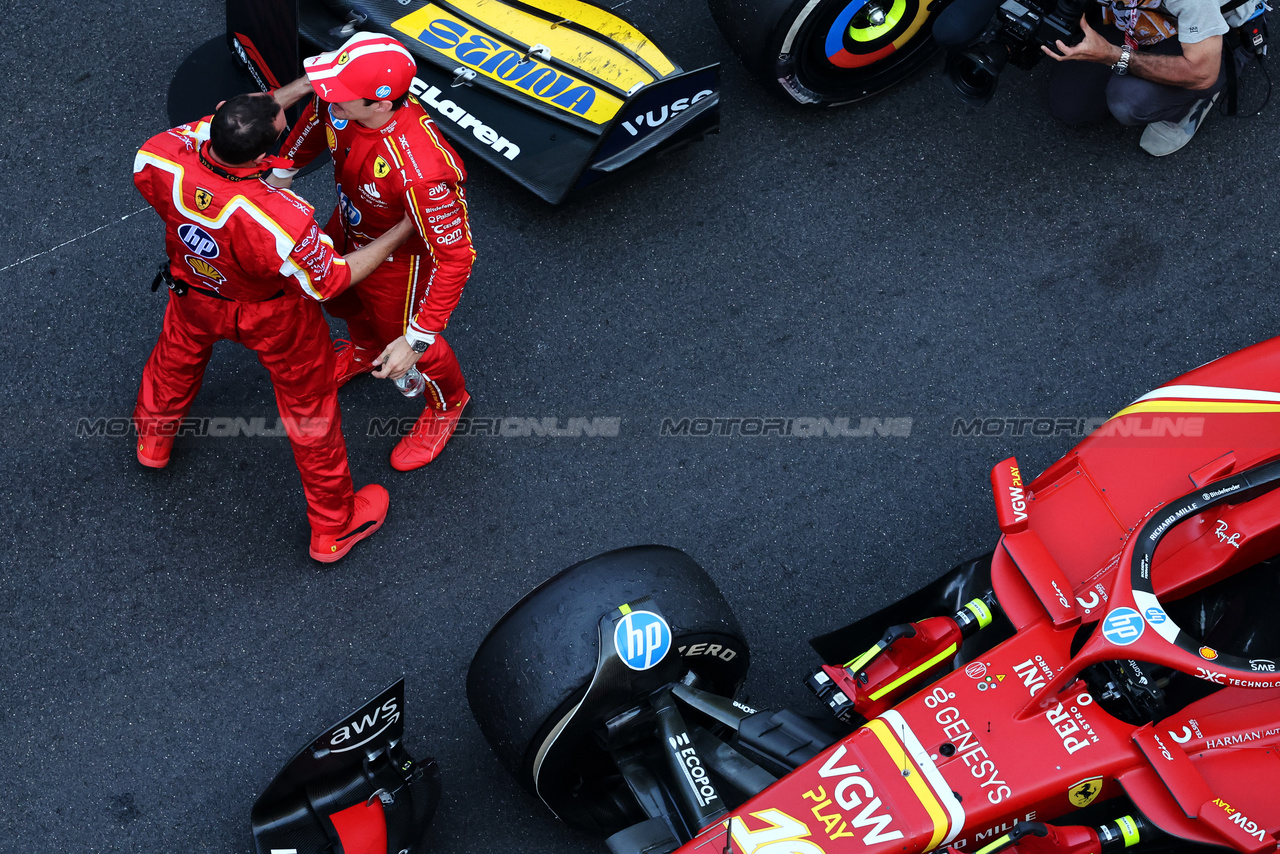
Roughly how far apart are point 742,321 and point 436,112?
1.35 meters

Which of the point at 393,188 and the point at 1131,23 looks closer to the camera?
the point at 393,188

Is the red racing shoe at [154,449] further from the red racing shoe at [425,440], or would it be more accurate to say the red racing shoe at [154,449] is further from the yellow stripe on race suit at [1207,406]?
the yellow stripe on race suit at [1207,406]

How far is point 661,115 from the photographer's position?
4.03m

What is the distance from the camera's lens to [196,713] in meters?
3.45

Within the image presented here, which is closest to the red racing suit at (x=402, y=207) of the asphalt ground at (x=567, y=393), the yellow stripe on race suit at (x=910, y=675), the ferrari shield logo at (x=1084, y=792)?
the asphalt ground at (x=567, y=393)

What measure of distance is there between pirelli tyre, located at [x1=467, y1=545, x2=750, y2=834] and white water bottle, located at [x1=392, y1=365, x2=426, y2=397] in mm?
940

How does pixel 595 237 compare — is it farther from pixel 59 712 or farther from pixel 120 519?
pixel 59 712

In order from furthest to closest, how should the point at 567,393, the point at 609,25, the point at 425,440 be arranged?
1. the point at 609,25
2. the point at 567,393
3. the point at 425,440

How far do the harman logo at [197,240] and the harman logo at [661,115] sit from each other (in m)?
1.57

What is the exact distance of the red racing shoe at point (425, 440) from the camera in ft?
12.5

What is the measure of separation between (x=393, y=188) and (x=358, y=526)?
1163mm

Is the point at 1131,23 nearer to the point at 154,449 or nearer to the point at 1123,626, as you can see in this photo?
the point at 1123,626

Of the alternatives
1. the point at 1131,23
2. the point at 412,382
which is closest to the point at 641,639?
the point at 412,382

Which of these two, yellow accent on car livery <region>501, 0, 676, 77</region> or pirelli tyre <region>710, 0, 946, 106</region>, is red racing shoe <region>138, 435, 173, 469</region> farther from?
pirelli tyre <region>710, 0, 946, 106</region>
